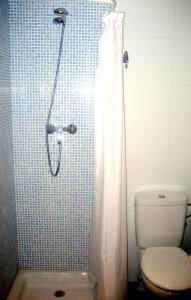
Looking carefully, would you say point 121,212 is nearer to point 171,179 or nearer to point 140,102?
point 171,179

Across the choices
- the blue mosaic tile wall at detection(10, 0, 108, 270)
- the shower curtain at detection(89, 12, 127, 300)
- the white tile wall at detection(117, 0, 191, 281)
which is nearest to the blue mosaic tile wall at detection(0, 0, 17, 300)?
the blue mosaic tile wall at detection(10, 0, 108, 270)

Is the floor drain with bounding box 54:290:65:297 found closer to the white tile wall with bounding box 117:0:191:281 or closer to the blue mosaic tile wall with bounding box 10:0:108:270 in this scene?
the blue mosaic tile wall with bounding box 10:0:108:270

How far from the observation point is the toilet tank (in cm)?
179

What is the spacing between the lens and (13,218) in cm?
185

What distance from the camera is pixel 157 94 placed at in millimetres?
1777

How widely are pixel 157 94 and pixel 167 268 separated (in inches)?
47.4

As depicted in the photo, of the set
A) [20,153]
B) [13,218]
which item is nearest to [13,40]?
[20,153]

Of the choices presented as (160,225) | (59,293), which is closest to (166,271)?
(160,225)

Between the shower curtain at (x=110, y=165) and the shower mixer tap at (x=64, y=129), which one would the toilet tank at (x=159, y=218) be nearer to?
the shower curtain at (x=110, y=165)

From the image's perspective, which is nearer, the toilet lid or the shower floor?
the toilet lid

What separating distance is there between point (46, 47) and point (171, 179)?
54.3 inches

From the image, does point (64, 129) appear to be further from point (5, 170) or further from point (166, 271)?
point (166, 271)

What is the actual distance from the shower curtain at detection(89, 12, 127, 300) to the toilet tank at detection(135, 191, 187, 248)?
0.19m

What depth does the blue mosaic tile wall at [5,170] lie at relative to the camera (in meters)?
1.57
